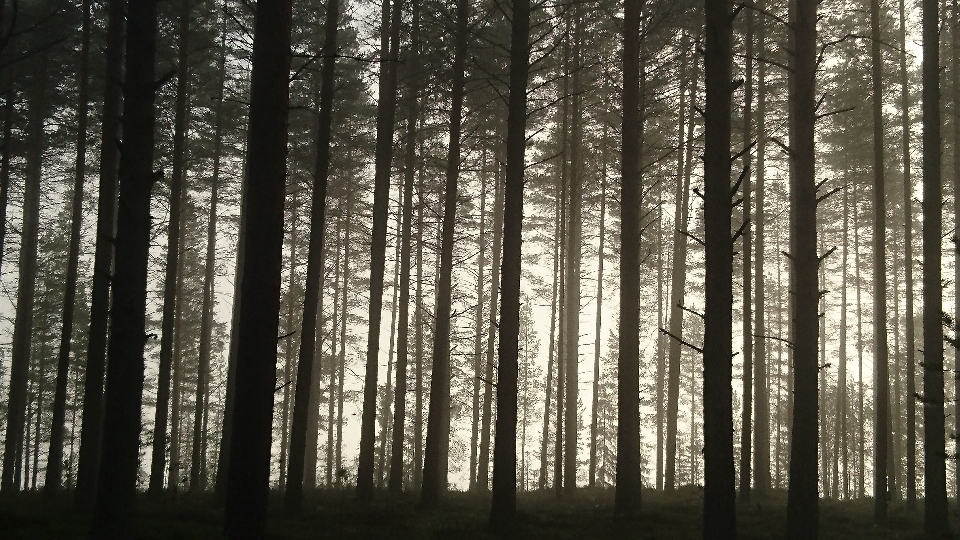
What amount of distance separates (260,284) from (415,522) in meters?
6.80

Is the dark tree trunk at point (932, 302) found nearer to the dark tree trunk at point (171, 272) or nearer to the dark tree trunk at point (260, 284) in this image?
the dark tree trunk at point (260, 284)

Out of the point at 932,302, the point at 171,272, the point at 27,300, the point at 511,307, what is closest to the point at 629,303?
the point at 511,307

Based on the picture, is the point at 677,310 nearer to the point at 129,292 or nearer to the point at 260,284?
the point at 260,284

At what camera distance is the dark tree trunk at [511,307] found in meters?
10.8

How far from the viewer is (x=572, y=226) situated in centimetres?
1973

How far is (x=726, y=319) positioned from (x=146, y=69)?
7.43m

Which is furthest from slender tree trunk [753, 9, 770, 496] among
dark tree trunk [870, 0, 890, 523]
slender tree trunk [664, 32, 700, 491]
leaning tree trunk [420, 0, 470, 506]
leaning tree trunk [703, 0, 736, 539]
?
leaning tree trunk [703, 0, 736, 539]

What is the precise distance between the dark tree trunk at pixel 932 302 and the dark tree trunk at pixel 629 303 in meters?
5.02

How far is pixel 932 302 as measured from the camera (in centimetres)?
1239

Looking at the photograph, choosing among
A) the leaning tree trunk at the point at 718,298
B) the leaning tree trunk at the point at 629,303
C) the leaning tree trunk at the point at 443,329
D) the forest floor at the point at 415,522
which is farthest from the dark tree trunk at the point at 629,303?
the leaning tree trunk at the point at 718,298

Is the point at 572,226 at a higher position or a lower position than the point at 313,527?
higher

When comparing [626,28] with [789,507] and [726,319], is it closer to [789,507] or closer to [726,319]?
[726,319]

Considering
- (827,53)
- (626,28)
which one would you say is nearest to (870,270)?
(827,53)

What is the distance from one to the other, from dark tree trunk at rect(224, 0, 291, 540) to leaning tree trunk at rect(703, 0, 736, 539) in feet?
16.1
